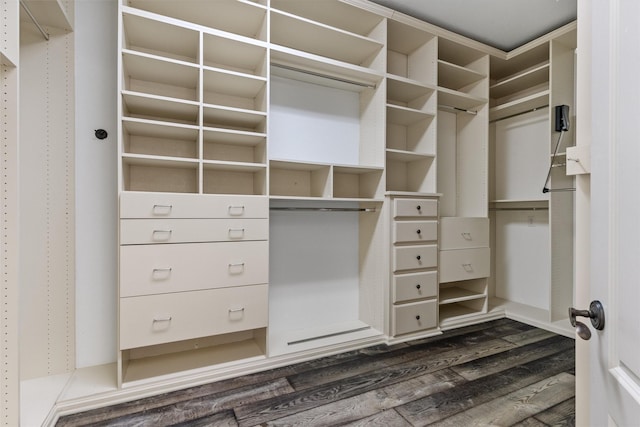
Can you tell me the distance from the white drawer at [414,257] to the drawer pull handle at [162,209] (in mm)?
1572

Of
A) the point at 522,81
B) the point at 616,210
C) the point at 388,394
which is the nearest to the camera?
the point at 616,210

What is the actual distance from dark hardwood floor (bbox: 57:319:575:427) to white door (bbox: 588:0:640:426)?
1.10 m

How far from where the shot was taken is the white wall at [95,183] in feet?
6.12

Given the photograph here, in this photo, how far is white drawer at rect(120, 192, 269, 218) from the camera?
1659mm

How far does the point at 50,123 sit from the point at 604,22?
2423 mm

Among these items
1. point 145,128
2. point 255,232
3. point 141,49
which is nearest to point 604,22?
point 255,232

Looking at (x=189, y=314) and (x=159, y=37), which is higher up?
Answer: (x=159, y=37)

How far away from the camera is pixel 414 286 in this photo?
241 cm

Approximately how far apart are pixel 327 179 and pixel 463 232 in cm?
138

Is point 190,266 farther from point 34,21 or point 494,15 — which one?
point 494,15

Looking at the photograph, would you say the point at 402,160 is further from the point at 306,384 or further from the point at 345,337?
the point at 306,384

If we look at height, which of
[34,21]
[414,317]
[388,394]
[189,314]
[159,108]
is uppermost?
[34,21]

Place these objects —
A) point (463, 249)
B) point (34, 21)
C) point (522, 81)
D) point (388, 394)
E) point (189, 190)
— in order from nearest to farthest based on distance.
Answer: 1. point (34, 21)
2. point (388, 394)
3. point (189, 190)
4. point (463, 249)
5. point (522, 81)

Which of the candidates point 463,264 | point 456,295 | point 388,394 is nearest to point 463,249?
point 463,264
